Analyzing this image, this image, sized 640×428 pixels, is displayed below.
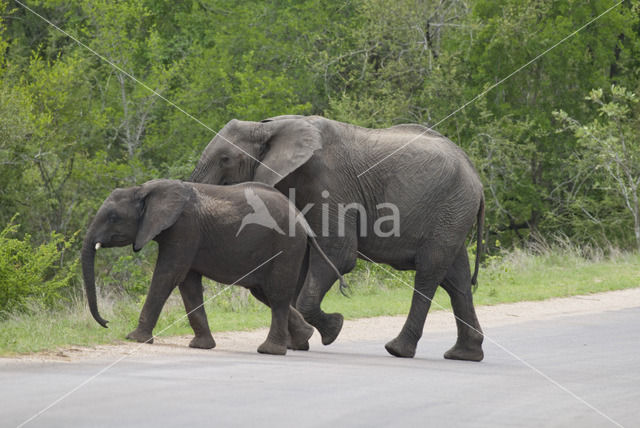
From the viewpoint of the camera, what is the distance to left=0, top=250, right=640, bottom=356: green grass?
34.6 ft

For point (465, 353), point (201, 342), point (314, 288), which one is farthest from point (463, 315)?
point (201, 342)

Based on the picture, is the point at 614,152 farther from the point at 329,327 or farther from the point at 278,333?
the point at 278,333

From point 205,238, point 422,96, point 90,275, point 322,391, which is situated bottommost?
point 322,391

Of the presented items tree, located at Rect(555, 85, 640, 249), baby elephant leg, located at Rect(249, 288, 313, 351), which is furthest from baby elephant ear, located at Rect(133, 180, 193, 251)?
tree, located at Rect(555, 85, 640, 249)

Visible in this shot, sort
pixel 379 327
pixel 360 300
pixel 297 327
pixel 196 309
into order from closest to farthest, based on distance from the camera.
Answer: pixel 196 309, pixel 297 327, pixel 379 327, pixel 360 300

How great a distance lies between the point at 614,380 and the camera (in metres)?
9.32

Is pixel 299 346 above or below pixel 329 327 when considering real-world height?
below

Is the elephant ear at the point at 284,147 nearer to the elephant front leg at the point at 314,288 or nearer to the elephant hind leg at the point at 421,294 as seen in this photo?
the elephant front leg at the point at 314,288

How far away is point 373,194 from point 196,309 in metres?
2.13

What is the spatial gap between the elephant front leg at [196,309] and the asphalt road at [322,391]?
0.77 ft

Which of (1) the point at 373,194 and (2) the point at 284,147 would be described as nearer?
(2) the point at 284,147

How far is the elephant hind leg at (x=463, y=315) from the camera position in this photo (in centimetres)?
1096

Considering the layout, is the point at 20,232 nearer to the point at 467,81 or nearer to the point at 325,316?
Answer: the point at 467,81

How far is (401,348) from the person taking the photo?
10.8 metres
